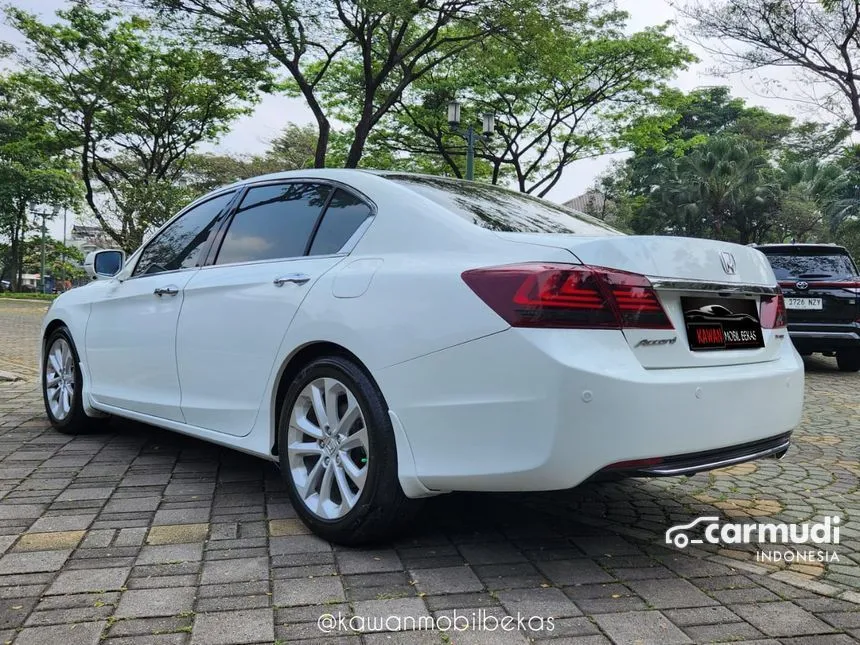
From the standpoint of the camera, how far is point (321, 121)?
17.2 meters

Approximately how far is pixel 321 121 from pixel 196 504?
14682mm

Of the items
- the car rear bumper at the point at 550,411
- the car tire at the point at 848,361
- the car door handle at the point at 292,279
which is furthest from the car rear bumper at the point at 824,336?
the car door handle at the point at 292,279

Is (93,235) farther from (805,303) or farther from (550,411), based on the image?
(550,411)

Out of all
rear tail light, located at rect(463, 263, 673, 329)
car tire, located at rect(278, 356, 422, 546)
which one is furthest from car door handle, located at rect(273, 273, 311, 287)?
rear tail light, located at rect(463, 263, 673, 329)

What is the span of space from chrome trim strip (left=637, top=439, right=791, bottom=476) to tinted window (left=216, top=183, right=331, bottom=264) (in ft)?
5.70

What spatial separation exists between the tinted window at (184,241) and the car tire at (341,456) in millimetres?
1317

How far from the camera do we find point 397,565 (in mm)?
→ 2760

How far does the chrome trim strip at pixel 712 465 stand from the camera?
2484 mm

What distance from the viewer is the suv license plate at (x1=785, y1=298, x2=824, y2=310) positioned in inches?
368

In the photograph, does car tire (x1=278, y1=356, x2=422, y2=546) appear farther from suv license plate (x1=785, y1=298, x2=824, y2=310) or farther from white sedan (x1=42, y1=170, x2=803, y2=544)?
suv license plate (x1=785, y1=298, x2=824, y2=310)

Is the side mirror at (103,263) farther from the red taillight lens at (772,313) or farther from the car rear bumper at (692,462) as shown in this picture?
the red taillight lens at (772,313)

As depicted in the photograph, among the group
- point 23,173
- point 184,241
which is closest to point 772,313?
point 184,241

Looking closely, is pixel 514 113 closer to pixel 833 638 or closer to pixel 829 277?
pixel 829 277

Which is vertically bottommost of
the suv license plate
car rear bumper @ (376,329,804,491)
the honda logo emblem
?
car rear bumper @ (376,329,804,491)
